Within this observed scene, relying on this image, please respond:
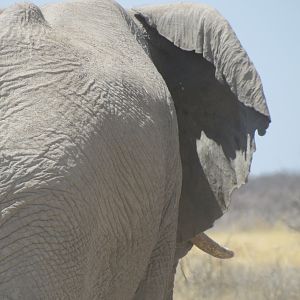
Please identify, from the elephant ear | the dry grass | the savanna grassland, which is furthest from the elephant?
the dry grass

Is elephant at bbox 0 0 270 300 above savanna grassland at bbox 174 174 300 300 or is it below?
above

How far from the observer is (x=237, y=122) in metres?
4.29

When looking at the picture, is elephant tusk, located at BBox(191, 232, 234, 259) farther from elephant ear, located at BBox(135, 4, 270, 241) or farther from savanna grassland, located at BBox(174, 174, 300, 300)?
savanna grassland, located at BBox(174, 174, 300, 300)

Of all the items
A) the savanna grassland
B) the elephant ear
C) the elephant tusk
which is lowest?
the savanna grassland

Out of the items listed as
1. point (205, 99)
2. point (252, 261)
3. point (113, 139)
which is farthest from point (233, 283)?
point (113, 139)

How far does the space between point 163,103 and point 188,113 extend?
84 cm

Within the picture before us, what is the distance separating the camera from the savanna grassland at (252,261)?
7910mm

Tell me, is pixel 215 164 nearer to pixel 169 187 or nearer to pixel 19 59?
pixel 169 187

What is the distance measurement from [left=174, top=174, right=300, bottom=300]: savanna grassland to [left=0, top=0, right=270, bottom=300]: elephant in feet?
4.12

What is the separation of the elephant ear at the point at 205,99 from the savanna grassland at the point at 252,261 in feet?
3.58

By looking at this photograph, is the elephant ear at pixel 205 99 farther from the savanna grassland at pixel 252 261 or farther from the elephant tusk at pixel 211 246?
the savanna grassland at pixel 252 261

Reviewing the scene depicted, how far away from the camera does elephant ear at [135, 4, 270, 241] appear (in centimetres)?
401

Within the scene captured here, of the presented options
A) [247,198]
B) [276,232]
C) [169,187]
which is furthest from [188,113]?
[247,198]

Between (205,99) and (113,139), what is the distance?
1.32m
